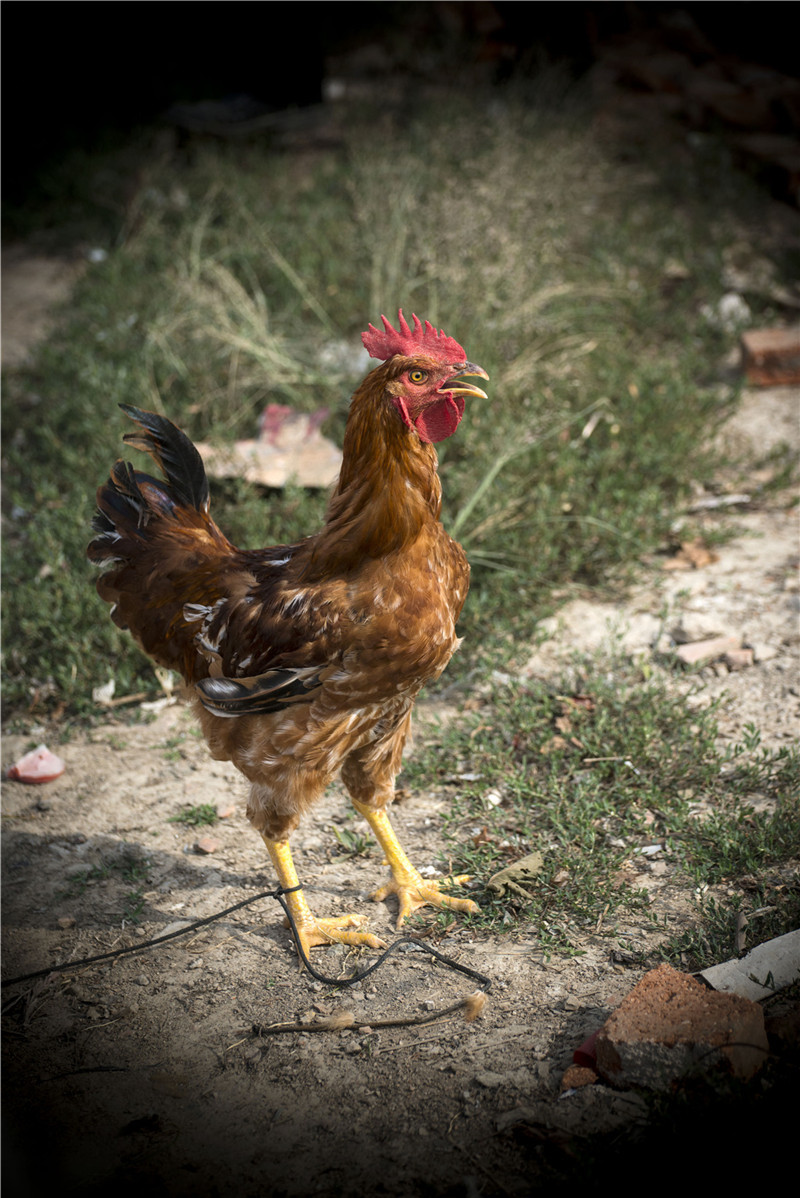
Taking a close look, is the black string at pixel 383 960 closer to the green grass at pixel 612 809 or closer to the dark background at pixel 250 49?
the green grass at pixel 612 809

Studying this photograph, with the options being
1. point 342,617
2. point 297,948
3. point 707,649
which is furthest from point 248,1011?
point 707,649

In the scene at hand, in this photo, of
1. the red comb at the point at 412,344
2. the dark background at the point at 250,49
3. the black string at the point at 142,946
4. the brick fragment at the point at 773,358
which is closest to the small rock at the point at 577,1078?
the black string at the point at 142,946

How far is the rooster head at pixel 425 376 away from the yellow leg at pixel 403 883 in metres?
1.38

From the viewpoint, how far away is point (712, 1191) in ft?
5.69

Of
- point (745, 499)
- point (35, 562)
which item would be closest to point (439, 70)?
point (745, 499)

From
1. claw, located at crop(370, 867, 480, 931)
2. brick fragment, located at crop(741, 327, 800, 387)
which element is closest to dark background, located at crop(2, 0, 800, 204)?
brick fragment, located at crop(741, 327, 800, 387)

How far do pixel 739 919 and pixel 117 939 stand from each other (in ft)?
6.60

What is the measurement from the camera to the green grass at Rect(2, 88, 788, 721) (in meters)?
4.31

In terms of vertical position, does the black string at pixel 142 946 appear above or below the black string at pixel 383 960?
below

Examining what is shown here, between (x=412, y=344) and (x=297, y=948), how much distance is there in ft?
6.38

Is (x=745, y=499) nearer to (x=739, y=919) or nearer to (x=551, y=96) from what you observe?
(x=739, y=919)

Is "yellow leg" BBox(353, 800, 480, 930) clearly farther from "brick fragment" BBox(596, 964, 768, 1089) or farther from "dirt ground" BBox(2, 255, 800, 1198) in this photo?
"brick fragment" BBox(596, 964, 768, 1089)

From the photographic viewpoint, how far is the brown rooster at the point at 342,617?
2393mm

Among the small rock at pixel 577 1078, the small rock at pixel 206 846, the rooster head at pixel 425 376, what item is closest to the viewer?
the small rock at pixel 577 1078
